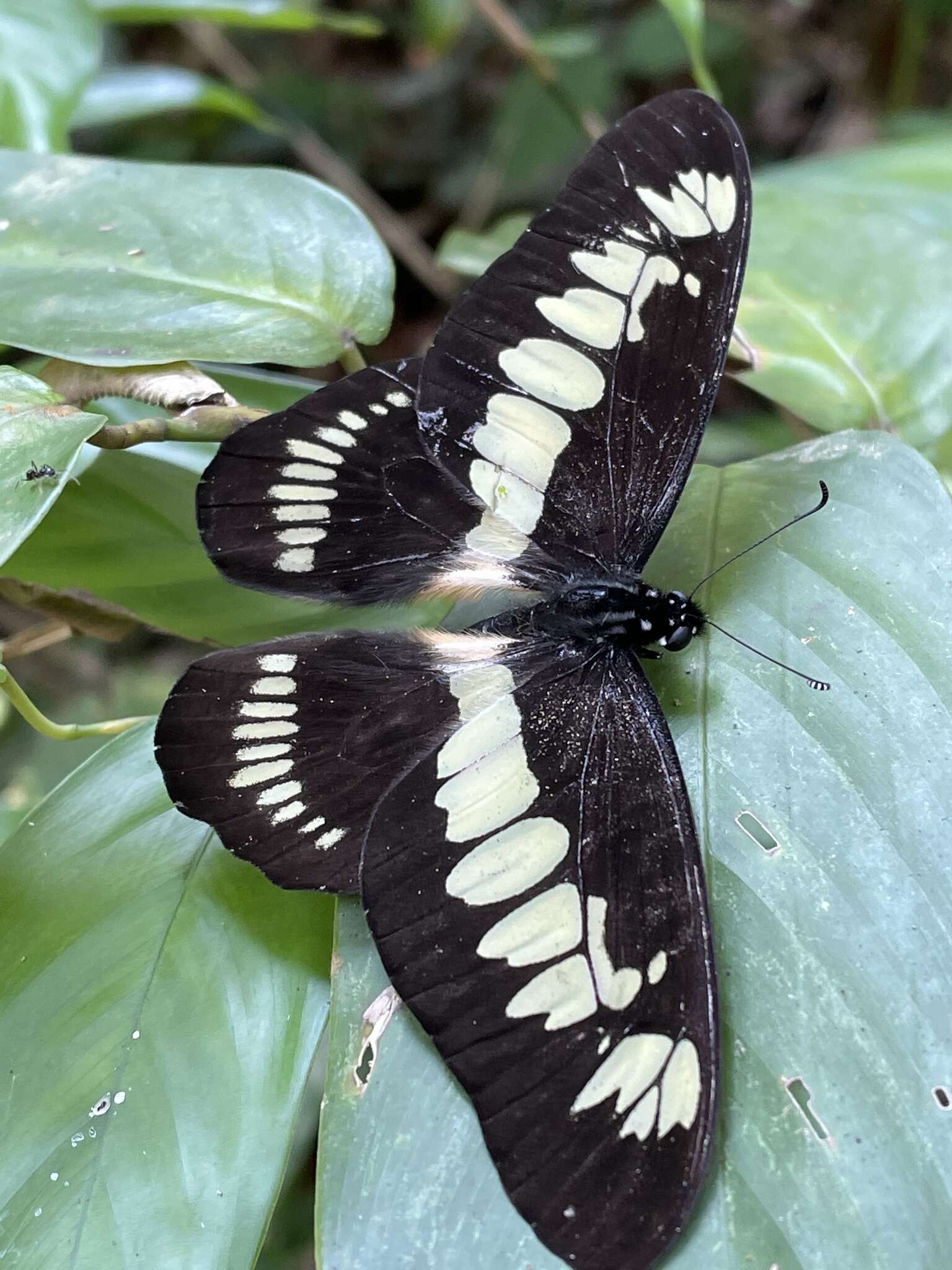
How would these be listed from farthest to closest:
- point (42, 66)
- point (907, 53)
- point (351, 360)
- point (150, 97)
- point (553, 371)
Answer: point (907, 53)
point (150, 97)
point (42, 66)
point (351, 360)
point (553, 371)

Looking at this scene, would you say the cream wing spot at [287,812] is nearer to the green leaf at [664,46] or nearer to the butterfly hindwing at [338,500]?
the butterfly hindwing at [338,500]

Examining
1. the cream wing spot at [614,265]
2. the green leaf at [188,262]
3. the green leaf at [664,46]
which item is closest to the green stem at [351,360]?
the green leaf at [188,262]

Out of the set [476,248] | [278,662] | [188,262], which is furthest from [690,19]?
[278,662]

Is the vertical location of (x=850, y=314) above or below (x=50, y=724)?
above

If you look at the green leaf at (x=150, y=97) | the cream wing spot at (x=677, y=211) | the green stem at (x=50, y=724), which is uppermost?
the cream wing spot at (x=677, y=211)

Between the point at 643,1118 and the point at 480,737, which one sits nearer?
the point at 643,1118

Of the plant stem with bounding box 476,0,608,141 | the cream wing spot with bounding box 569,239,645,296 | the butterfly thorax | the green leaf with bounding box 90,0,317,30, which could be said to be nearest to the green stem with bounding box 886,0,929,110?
the plant stem with bounding box 476,0,608,141

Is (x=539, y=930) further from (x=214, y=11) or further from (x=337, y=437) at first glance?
(x=214, y=11)
